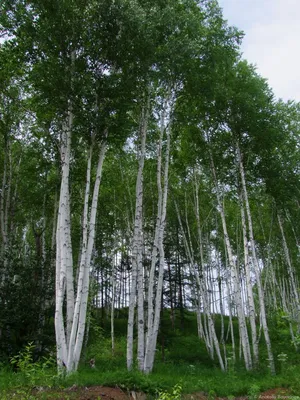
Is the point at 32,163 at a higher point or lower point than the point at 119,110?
higher

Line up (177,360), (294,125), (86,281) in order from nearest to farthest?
(86,281) < (294,125) < (177,360)

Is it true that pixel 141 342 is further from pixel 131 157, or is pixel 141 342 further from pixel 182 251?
pixel 182 251

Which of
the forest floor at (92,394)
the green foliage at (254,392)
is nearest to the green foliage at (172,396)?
the forest floor at (92,394)

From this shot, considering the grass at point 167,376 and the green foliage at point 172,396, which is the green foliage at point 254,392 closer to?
the grass at point 167,376

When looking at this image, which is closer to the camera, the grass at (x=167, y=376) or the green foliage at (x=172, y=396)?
the green foliage at (x=172, y=396)

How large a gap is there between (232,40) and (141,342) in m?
10.3

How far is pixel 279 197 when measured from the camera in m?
14.8

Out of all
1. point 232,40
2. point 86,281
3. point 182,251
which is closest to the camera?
point 86,281

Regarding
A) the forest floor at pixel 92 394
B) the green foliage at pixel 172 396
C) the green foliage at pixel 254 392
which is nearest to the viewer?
the green foliage at pixel 172 396

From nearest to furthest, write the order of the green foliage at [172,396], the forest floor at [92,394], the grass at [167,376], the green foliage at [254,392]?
the green foliage at [172,396] < the forest floor at [92,394] < the grass at [167,376] < the green foliage at [254,392]

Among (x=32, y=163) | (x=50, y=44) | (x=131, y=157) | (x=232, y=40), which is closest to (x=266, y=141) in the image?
(x=232, y=40)

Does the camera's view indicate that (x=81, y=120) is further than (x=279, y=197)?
No

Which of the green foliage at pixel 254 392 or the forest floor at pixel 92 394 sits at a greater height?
the forest floor at pixel 92 394

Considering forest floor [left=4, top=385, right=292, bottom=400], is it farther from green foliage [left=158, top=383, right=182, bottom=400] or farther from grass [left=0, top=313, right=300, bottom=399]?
green foliage [left=158, top=383, right=182, bottom=400]
